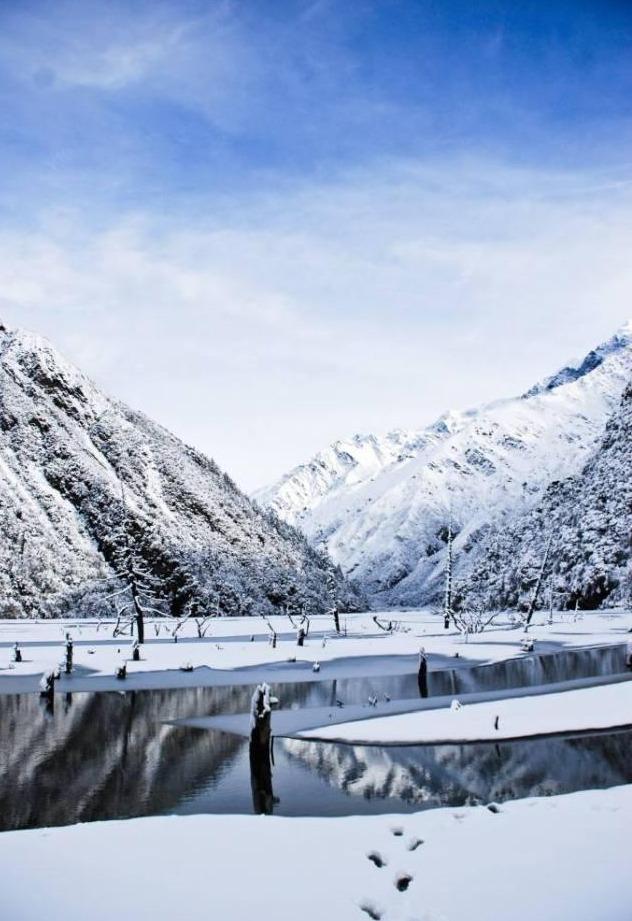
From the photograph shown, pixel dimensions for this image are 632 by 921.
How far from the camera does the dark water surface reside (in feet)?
69.7

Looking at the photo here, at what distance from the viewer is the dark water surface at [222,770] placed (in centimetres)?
2125

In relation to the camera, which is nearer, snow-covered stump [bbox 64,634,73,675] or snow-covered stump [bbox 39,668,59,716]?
Result: snow-covered stump [bbox 39,668,59,716]

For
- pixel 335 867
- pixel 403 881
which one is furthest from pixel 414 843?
pixel 335 867

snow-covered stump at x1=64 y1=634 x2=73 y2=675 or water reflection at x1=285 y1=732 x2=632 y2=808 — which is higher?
snow-covered stump at x1=64 y1=634 x2=73 y2=675

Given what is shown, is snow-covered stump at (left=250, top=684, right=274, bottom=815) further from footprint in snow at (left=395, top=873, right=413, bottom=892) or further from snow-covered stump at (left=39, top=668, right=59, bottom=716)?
snow-covered stump at (left=39, top=668, right=59, bottom=716)

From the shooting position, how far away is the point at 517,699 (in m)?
36.3

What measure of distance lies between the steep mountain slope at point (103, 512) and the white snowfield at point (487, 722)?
310 feet

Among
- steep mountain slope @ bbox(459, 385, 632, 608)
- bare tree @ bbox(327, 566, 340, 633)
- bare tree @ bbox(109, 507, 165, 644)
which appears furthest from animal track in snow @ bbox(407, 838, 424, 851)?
steep mountain slope @ bbox(459, 385, 632, 608)

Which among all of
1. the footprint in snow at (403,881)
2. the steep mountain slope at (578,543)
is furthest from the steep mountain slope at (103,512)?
the footprint in snow at (403,881)

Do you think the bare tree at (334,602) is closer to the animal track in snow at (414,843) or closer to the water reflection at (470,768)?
the water reflection at (470,768)

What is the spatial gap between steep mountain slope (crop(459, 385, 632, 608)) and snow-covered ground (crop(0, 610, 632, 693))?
30803 mm

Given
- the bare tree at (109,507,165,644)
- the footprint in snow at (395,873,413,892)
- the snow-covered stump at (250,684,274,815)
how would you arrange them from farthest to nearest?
the bare tree at (109,507,165,644)
the snow-covered stump at (250,684,274,815)
the footprint in snow at (395,873,413,892)

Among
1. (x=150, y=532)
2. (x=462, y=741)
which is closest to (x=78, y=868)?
(x=462, y=741)

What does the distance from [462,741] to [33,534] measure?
117m
